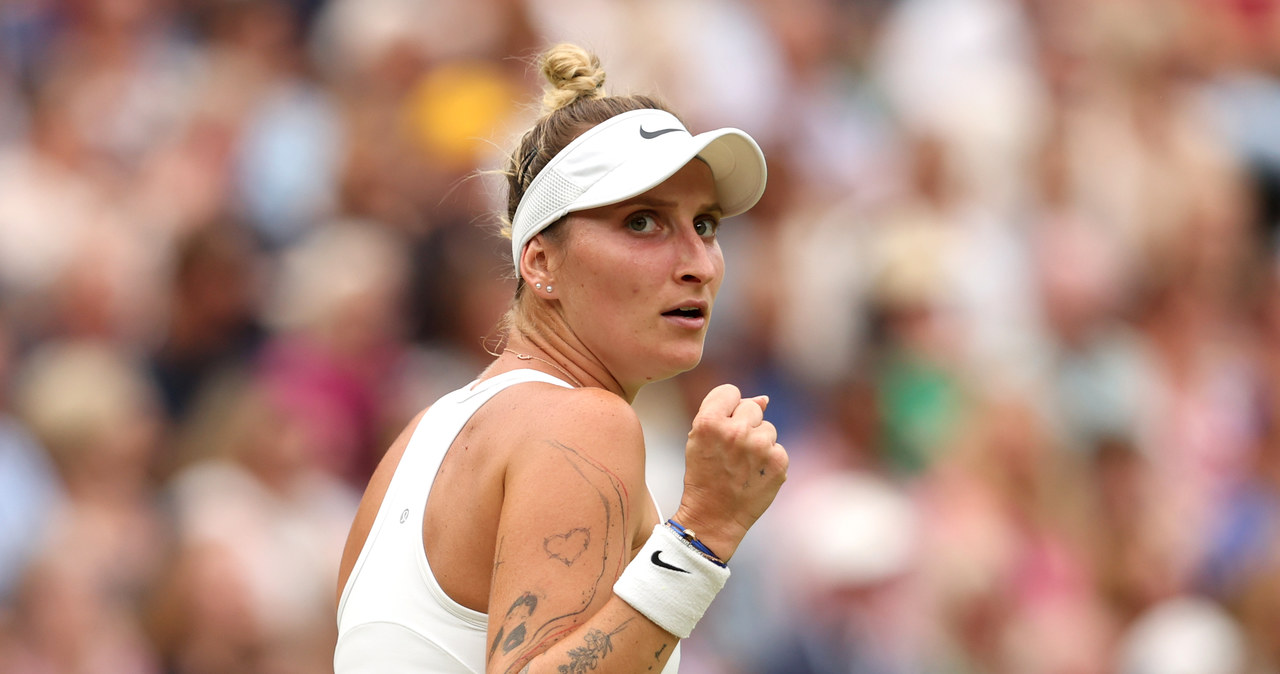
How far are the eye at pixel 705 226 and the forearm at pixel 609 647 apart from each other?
2.99 feet

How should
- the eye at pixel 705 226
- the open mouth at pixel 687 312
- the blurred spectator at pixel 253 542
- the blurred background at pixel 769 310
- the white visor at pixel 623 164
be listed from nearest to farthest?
the white visor at pixel 623 164 → the open mouth at pixel 687 312 → the eye at pixel 705 226 → the blurred spectator at pixel 253 542 → the blurred background at pixel 769 310

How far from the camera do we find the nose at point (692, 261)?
3092 millimetres

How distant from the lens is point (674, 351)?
3.10 m

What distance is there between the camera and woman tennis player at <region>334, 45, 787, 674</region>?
2.64 metres

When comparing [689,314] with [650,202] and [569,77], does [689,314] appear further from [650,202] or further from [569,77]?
[569,77]

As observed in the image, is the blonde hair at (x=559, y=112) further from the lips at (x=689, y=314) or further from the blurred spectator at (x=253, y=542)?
the blurred spectator at (x=253, y=542)

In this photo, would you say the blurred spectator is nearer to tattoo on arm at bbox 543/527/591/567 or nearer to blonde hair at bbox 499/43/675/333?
blonde hair at bbox 499/43/675/333

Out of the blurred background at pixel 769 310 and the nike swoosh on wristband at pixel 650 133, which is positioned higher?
the nike swoosh on wristband at pixel 650 133

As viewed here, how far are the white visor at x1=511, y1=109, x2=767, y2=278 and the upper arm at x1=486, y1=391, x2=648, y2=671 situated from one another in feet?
1.62

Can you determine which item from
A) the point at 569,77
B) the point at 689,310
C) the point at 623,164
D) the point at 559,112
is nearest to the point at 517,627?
the point at 689,310

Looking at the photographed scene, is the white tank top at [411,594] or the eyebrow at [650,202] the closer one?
the white tank top at [411,594]

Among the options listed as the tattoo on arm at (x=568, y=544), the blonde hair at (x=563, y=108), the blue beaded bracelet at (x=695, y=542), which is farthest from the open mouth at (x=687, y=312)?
the tattoo on arm at (x=568, y=544)

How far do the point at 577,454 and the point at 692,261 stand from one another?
0.58 meters

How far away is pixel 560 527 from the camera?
2.63m
